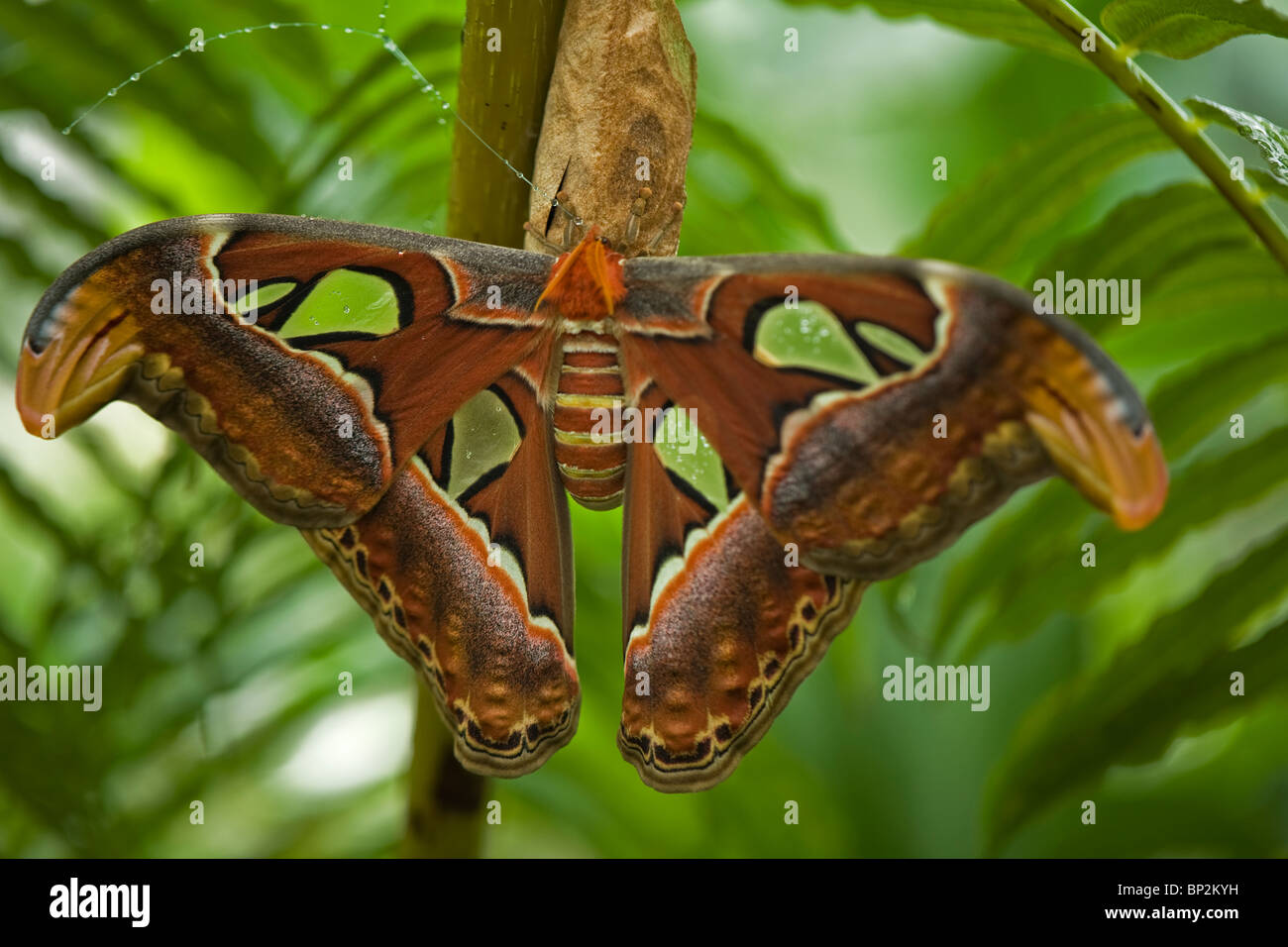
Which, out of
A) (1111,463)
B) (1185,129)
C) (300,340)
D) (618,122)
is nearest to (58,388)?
(300,340)

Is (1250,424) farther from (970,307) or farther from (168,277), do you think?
(168,277)

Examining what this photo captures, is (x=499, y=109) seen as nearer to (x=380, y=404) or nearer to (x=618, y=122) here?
(x=618, y=122)

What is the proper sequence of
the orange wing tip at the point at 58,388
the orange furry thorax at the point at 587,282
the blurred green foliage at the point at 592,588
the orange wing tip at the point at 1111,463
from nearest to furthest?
the orange wing tip at the point at 1111,463
the orange wing tip at the point at 58,388
the orange furry thorax at the point at 587,282
the blurred green foliage at the point at 592,588

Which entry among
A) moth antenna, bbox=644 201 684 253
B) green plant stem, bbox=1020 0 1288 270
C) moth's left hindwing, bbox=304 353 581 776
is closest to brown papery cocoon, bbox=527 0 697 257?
moth antenna, bbox=644 201 684 253

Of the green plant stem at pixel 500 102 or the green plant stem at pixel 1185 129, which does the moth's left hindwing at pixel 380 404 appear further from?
the green plant stem at pixel 1185 129

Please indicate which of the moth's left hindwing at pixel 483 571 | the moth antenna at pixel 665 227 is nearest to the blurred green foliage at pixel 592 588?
the moth antenna at pixel 665 227
